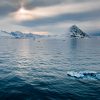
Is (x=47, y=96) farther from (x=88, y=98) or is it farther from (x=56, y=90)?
(x=88, y=98)

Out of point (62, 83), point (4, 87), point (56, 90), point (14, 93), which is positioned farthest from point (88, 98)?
point (4, 87)

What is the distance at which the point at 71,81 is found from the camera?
36844mm

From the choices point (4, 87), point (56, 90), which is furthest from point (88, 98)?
point (4, 87)

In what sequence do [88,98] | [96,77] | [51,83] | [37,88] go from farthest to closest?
1. [96,77]
2. [51,83]
3. [37,88]
4. [88,98]

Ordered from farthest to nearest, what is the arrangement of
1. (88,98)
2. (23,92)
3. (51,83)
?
1. (51,83)
2. (23,92)
3. (88,98)

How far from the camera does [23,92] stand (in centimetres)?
3028

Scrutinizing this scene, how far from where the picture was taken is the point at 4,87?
32688 millimetres

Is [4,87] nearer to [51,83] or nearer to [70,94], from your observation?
[51,83]

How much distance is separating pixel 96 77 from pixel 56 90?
10.8 m

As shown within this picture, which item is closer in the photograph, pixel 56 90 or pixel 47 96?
pixel 47 96

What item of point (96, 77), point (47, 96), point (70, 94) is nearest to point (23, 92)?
point (47, 96)

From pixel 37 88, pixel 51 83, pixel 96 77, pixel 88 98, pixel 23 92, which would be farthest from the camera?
pixel 96 77

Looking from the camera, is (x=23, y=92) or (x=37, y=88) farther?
(x=37, y=88)

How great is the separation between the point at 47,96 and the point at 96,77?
13.8m
